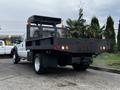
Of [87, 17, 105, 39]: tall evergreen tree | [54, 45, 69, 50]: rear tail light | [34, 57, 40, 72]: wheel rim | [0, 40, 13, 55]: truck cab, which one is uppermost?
[87, 17, 105, 39]: tall evergreen tree

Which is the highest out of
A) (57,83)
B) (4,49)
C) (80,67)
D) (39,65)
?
(4,49)

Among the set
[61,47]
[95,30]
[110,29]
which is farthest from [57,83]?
[110,29]

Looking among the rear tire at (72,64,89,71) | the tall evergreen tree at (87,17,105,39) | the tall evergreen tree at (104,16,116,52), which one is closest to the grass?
the rear tire at (72,64,89,71)

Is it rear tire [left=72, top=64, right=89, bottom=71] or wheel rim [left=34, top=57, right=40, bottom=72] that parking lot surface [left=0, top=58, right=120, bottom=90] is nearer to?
wheel rim [left=34, top=57, right=40, bottom=72]

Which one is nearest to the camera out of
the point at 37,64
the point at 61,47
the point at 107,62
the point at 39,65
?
the point at 61,47

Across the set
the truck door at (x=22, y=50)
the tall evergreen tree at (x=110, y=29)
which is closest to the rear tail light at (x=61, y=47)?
the truck door at (x=22, y=50)

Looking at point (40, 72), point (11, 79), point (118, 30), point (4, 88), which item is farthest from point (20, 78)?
point (118, 30)

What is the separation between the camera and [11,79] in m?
11.7

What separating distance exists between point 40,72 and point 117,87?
4200mm

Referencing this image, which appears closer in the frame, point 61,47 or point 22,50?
point 61,47

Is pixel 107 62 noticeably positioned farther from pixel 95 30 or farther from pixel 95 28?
pixel 95 28

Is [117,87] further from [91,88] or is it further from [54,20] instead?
[54,20]

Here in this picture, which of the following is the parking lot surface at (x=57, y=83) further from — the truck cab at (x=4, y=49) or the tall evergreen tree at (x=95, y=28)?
the truck cab at (x=4, y=49)

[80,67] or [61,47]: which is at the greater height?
[61,47]
